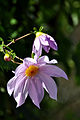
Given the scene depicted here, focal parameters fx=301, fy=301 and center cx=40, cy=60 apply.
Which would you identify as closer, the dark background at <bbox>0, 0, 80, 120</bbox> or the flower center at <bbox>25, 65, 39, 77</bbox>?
the flower center at <bbox>25, 65, 39, 77</bbox>

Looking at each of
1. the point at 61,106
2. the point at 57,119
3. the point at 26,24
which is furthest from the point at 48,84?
the point at 57,119

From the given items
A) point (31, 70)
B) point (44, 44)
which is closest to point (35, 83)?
point (31, 70)

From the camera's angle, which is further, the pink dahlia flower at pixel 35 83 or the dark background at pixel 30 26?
the dark background at pixel 30 26

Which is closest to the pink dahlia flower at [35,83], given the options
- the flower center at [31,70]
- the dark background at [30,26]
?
the flower center at [31,70]

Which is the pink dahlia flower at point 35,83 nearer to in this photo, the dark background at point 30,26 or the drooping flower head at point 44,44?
the drooping flower head at point 44,44

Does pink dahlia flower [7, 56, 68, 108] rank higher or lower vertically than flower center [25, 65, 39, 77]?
lower

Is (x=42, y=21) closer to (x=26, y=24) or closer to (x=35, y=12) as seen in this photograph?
(x=35, y=12)

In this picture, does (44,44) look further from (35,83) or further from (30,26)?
(30,26)

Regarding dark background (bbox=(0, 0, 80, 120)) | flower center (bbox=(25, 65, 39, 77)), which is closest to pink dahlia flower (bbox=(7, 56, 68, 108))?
flower center (bbox=(25, 65, 39, 77))

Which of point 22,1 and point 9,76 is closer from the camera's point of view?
point 9,76

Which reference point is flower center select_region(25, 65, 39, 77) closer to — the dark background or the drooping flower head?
the drooping flower head

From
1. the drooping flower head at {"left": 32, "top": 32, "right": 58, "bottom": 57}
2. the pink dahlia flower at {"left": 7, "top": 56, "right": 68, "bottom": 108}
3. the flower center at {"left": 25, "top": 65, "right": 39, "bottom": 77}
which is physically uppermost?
the drooping flower head at {"left": 32, "top": 32, "right": 58, "bottom": 57}
